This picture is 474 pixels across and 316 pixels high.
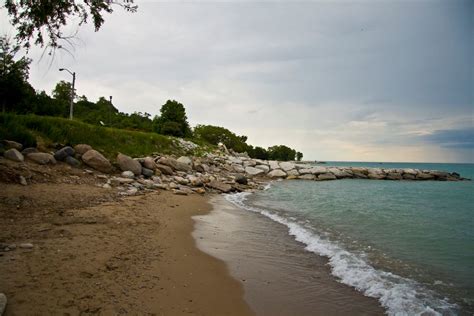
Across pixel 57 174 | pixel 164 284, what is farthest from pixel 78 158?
pixel 164 284

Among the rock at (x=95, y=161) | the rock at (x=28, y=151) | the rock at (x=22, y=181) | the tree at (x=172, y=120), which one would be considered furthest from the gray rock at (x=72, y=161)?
the tree at (x=172, y=120)

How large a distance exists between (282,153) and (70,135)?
88525mm

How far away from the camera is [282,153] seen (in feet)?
327

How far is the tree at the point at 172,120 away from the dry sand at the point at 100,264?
114 ft

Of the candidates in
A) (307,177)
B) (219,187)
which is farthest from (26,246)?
(307,177)

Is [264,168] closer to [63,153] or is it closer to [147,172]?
[147,172]

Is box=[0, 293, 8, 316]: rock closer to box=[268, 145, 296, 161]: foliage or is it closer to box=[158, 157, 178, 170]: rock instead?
box=[158, 157, 178, 170]: rock

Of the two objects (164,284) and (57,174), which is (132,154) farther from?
(164,284)

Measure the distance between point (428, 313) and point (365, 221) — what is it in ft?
21.5

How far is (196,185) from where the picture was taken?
15625 millimetres

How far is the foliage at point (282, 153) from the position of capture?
94188 mm

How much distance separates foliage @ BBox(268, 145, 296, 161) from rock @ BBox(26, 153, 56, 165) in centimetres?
Answer: 8199

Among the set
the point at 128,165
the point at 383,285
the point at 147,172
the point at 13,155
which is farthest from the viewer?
the point at 147,172

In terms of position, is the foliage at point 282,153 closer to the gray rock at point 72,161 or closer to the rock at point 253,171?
the rock at point 253,171
